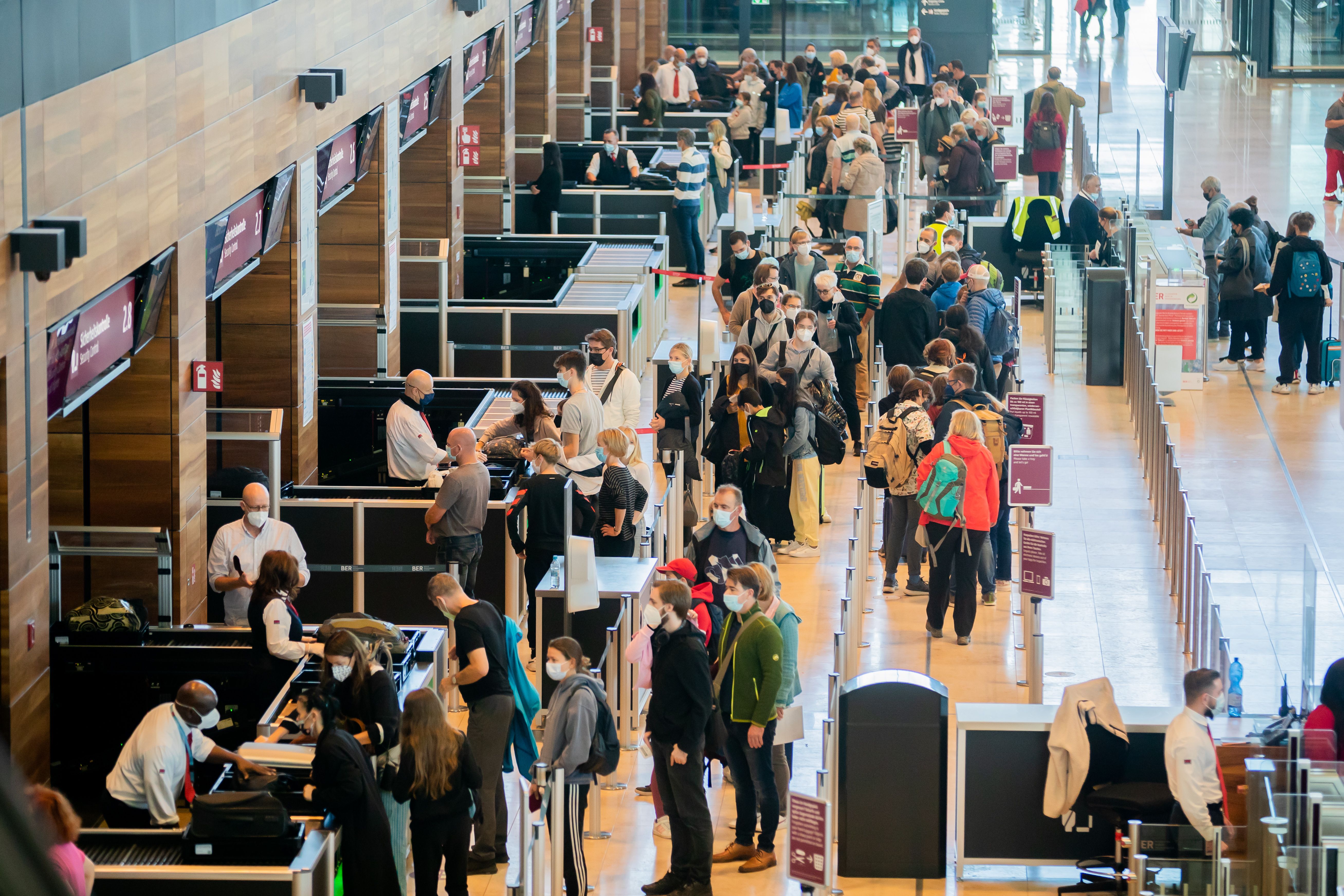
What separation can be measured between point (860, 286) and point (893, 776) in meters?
8.49

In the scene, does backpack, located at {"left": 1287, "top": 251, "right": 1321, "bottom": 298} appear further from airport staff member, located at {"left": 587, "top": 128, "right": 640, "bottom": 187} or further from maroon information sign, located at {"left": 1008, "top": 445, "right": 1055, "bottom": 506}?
airport staff member, located at {"left": 587, "top": 128, "right": 640, "bottom": 187}

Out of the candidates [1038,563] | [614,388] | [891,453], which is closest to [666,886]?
[1038,563]

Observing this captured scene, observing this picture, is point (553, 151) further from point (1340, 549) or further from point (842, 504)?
point (1340, 549)

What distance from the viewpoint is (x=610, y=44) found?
3662cm

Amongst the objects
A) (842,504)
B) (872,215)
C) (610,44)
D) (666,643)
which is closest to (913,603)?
(842,504)

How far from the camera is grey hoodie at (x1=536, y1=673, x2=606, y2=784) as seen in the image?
25.4ft

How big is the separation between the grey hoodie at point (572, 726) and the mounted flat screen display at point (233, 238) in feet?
15.7

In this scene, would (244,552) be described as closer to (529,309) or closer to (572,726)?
(572,726)

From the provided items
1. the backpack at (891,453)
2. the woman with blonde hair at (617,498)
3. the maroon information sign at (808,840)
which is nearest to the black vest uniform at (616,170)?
the backpack at (891,453)

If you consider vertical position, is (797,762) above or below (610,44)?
below

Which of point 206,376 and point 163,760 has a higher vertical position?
point 206,376

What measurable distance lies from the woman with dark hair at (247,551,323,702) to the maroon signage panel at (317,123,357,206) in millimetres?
5839

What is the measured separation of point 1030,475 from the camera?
12172 mm

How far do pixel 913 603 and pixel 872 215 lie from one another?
9.38 m
